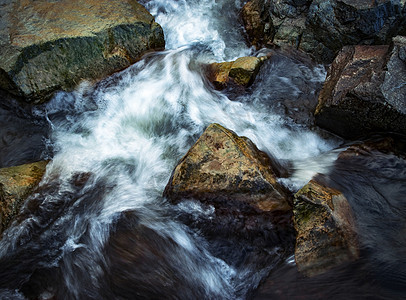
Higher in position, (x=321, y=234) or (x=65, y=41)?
(x=65, y=41)

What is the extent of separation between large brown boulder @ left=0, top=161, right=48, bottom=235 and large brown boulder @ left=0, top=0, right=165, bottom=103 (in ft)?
4.78

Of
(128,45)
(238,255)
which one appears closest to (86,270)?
(238,255)

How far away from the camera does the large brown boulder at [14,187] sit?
342 cm

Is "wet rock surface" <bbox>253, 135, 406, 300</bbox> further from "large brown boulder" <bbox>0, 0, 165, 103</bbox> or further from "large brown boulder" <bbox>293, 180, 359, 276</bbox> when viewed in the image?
"large brown boulder" <bbox>0, 0, 165, 103</bbox>

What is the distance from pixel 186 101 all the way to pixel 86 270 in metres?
2.93

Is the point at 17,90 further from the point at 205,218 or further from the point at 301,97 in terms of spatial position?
the point at 301,97

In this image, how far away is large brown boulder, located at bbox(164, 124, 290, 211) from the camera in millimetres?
3314

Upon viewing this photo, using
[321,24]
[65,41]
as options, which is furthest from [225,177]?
[321,24]

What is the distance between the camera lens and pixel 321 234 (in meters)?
2.98

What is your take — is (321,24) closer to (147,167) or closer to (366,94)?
(366,94)

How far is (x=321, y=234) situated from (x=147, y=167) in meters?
2.37

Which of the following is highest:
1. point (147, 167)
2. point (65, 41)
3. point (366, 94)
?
point (65, 41)

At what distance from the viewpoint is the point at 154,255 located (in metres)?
3.27

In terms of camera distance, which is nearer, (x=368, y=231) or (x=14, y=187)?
(x=368, y=231)
